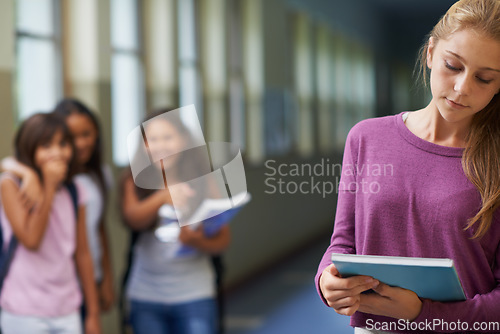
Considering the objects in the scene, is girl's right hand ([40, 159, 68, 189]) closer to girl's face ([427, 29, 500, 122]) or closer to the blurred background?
the blurred background

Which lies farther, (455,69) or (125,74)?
(125,74)

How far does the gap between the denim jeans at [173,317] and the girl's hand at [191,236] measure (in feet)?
0.60

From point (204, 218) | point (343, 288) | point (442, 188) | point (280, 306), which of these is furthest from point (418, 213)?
point (280, 306)

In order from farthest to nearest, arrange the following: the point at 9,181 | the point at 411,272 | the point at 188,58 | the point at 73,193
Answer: the point at 188,58, the point at 73,193, the point at 9,181, the point at 411,272

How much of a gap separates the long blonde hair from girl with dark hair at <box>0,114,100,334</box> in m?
1.37

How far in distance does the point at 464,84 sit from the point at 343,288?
0.32m

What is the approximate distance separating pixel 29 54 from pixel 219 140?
1959 millimetres

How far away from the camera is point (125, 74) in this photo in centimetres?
373

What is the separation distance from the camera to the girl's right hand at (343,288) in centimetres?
88

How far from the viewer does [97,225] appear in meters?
2.34

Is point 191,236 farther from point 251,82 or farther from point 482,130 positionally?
point 251,82

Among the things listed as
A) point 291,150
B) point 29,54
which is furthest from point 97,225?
point 291,150

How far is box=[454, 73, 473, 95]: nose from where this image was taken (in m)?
0.84

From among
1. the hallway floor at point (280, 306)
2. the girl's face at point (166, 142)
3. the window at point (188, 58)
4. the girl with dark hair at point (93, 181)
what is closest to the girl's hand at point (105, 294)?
the girl with dark hair at point (93, 181)
